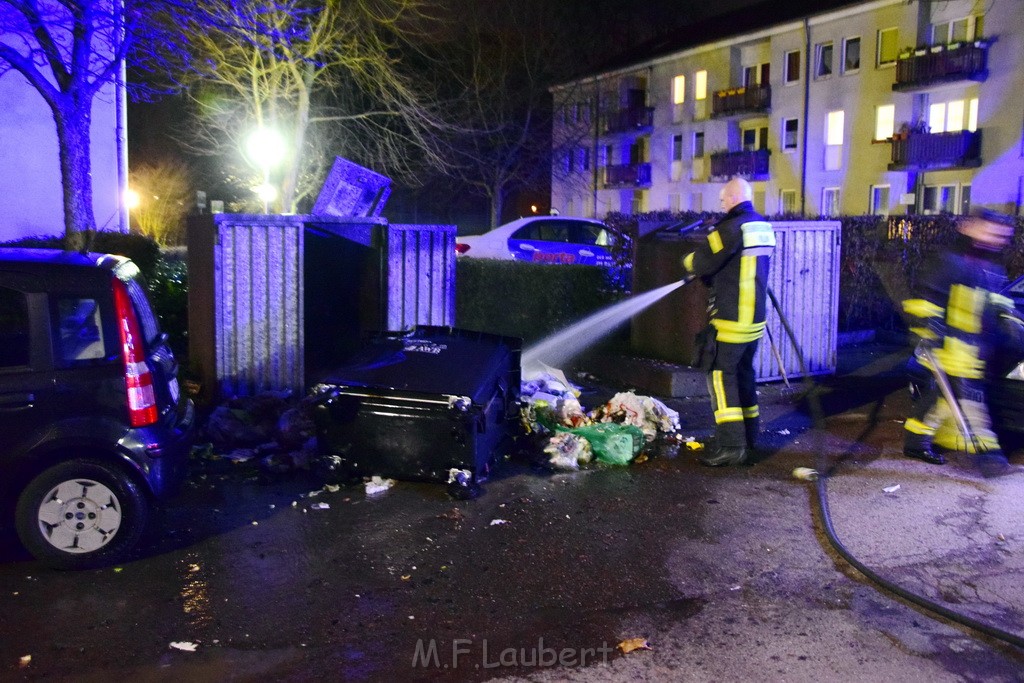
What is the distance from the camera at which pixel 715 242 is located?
6828mm

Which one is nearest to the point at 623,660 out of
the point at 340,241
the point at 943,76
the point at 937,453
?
the point at 937,453

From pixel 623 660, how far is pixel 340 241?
607 centimetres

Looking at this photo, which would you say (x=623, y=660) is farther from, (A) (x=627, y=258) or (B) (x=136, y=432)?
(A) (x=627, y=258)

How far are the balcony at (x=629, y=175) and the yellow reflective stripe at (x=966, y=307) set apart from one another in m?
37.6

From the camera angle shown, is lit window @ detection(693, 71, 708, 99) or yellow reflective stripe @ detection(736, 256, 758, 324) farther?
lit window @ detection(693, 71, 708, 99)

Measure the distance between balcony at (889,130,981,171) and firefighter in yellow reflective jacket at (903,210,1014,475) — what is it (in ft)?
80.9

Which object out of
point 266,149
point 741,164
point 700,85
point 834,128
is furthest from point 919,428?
point 700,85

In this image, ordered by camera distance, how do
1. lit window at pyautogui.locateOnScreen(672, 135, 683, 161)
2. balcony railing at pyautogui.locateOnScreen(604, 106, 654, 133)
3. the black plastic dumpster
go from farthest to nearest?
balcony railing at pyautogui.locateOnScreen(604, 106, 654, 133) → lit window at pyautogui.locateOnScreen(672, 135, 683, 161) → the black plastic dumpster

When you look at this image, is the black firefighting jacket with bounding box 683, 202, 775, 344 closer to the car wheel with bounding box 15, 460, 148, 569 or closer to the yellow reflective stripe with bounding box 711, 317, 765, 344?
the yellow reflective stripe with bounding box 711, 317, 765, 344

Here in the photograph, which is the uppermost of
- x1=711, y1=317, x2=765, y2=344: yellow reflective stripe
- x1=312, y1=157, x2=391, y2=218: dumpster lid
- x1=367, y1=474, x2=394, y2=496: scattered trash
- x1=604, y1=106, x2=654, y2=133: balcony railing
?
x1=604, y1=106, x2=654, y2=133: balcony railing

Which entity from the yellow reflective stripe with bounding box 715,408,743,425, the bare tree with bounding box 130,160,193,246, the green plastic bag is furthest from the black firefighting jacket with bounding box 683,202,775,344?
the bare tree with bounding box 130,160,193,246

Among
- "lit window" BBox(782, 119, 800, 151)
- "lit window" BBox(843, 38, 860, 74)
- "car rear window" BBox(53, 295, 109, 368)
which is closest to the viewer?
"car rear window" BBox(53, 295, 109, 368)

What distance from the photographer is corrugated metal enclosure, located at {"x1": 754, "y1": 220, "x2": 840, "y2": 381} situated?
32.8ft

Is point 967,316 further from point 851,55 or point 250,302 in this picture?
point 851,55
